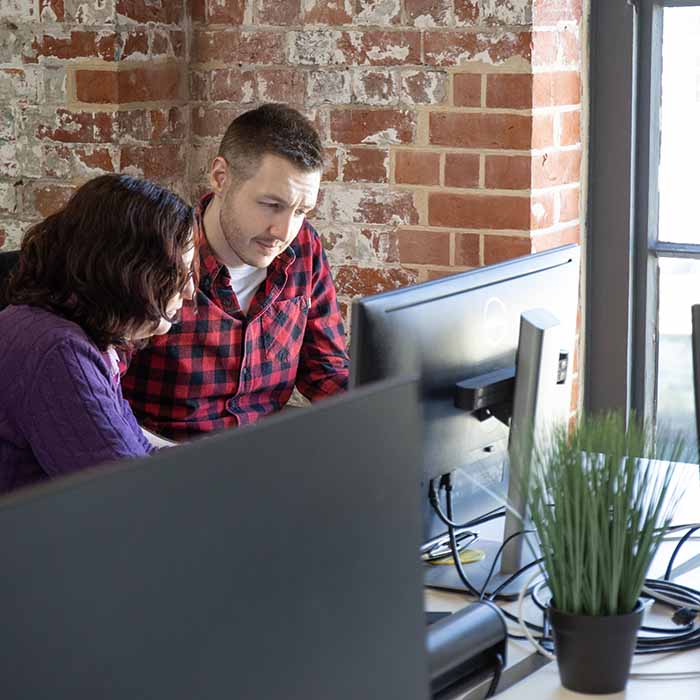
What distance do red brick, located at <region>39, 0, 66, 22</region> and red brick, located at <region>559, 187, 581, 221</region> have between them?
1.22m

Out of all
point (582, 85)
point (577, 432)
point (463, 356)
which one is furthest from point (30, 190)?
point (577, 432)

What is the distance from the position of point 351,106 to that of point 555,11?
1.63ft

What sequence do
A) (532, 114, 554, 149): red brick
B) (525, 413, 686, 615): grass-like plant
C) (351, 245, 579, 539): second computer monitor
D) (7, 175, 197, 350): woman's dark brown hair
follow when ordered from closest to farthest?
(525, 413, 686, 615): grass-like plant < (351, 245, 579, 539): second computer monitor < (7, 175, 197, 350): woman's dark brown hair < (532, 114, 554, 149): red brick

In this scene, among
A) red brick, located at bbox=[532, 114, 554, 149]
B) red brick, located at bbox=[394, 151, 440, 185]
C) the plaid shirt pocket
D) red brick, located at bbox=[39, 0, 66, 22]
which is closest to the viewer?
the plaid shirt pocket

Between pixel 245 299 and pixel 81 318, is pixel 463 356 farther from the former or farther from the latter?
pixel 245 299

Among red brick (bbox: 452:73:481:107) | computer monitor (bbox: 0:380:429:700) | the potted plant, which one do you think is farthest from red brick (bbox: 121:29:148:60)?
computer monitor (bbox: 0:380:429:700)

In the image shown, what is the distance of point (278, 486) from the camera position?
2.46 feet

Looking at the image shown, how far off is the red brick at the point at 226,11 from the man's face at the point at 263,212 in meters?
0.63

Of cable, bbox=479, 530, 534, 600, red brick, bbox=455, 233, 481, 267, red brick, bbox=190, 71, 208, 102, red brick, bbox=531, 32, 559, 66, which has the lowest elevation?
cable, bbox=479, 530, 534, 600

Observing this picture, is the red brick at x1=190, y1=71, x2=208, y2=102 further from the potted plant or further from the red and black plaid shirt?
the potted plant

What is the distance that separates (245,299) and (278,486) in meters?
1.69

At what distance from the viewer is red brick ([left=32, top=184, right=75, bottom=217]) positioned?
2834 mm

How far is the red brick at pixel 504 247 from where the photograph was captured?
102 inches

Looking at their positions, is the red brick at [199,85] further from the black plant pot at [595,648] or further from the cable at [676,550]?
the black plant pot at [595,648]
